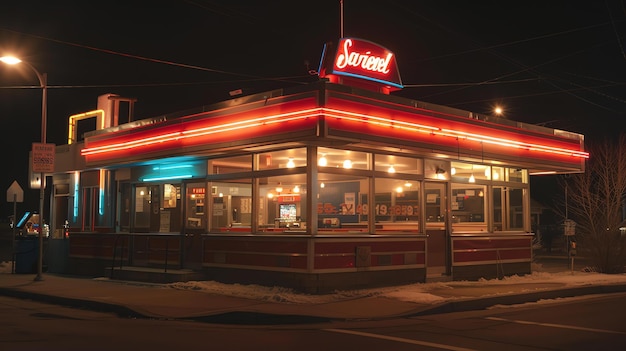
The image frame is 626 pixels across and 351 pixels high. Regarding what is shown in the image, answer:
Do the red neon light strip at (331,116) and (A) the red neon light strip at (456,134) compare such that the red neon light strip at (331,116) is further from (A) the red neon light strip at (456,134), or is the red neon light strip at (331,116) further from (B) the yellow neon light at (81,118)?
(B) the yellow neon light at (81,118)

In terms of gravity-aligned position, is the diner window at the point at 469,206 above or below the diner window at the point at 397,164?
below

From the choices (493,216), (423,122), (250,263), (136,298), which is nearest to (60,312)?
(136,298)

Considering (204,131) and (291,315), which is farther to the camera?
(204,131)

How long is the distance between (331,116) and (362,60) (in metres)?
2.82

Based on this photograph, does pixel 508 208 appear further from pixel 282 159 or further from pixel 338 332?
pixel 338 332

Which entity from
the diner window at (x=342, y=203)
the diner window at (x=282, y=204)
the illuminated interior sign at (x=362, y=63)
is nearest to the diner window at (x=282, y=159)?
the diner window at (x=282, y=204)

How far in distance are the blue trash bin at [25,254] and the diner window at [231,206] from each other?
774 centimetres

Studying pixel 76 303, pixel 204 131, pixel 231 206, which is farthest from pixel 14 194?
pixel 204 131

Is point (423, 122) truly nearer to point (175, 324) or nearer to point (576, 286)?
point (576, 286)

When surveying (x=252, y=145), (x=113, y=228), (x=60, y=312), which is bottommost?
(x=60, y=312)

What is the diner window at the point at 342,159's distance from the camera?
15.1m

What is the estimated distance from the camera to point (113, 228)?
66.8 ft

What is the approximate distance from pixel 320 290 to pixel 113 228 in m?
8.82

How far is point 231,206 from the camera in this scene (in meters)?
17.1
